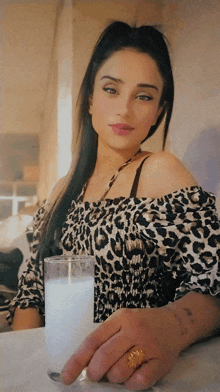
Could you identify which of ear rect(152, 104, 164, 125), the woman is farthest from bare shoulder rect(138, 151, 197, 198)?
ear rect(152, 104, 164, 125)

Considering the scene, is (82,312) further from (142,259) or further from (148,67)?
(148,67)

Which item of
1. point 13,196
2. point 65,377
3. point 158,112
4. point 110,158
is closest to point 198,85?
point 158,112

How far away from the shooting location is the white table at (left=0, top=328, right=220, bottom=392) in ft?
1.89

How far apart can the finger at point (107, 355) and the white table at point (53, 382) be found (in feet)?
0.08

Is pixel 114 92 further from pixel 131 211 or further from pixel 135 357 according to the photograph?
pixel 135 357

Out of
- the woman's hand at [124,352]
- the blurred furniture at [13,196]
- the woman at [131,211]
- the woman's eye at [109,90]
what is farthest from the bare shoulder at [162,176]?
the woman's hand at [124,352]

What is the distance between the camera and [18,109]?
Answer: 1149 millimetres

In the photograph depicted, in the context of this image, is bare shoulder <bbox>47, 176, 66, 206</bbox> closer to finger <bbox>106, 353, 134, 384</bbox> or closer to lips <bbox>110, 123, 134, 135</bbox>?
lips <bbox>110, 123, 134, 135</bbox>

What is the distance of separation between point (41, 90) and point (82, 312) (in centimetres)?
79

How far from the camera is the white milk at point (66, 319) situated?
63 cm

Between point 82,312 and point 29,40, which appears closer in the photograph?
point 82,312

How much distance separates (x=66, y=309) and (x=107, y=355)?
0.10m

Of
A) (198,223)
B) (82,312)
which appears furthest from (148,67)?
(82,312)

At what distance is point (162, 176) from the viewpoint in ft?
3.73
